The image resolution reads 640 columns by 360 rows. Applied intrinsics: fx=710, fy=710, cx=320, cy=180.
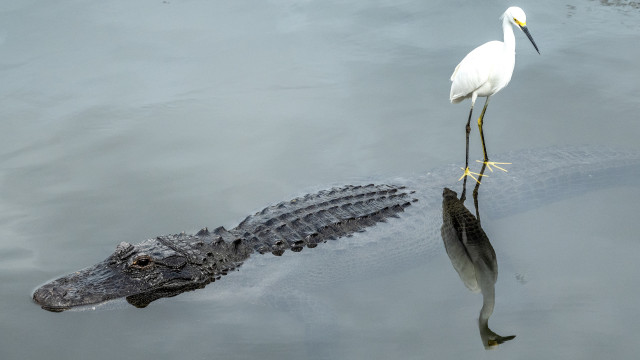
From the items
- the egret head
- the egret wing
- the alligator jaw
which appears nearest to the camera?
the alligator jaw

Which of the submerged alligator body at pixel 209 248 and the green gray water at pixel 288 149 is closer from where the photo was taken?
the green gray water at pixel 288 149

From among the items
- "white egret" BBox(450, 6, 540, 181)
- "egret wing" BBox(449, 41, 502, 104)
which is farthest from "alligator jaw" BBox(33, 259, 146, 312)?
"egret wing" BBox(449, 41, 502, 104)

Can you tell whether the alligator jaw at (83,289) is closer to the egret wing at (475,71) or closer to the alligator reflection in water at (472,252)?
the alligator reflection in water at (472,252)

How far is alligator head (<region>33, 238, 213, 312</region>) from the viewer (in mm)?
5176

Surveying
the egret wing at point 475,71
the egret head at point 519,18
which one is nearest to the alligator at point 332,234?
the egret wing at point 475,71

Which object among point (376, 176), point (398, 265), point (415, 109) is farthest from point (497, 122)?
point (398, 265)

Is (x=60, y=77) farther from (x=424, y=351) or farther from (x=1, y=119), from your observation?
(x=424, y=351)

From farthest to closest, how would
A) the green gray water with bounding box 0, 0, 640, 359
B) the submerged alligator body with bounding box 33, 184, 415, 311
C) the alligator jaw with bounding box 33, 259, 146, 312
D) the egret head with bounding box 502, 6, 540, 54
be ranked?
the egret head with bounding box 502, 6, 540, 54 → the submerged alligator body with bounding box 33, 184, 415, 311 → the alligator jaw with bounding box 33, 259, 146, 312 → the green gray water with bounding box 0, 0, 640, 359

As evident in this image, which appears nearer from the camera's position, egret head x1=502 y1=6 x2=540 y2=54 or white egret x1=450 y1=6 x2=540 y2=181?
white egret x1=450 y1=6 x2=540 y2=181

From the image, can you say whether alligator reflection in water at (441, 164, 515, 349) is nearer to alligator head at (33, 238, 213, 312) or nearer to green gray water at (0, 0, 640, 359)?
green gray water at (0, 0, 640, 359)

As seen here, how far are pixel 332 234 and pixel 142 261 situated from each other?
4.89 feet

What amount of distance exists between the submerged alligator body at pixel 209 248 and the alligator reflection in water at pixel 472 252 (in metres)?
0.42

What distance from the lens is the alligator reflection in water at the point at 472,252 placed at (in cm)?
484

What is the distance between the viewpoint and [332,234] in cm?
570
